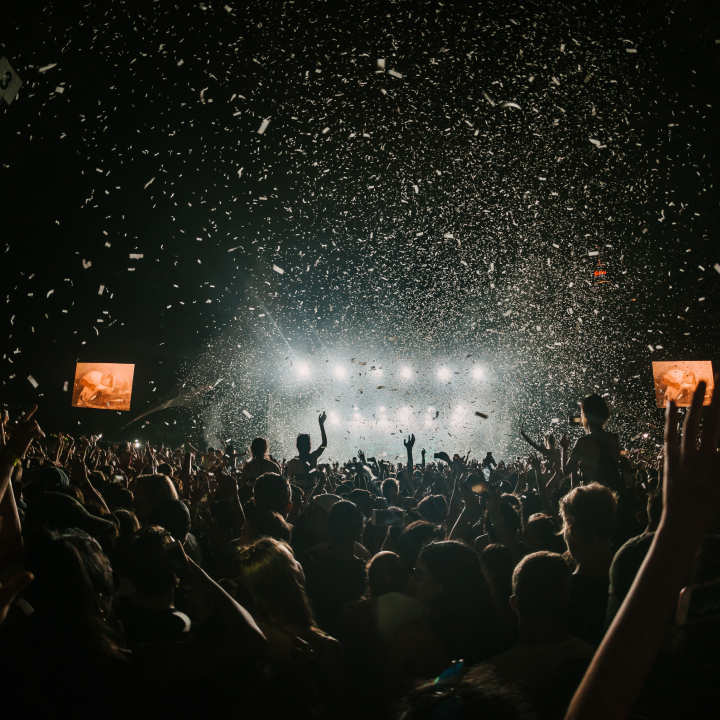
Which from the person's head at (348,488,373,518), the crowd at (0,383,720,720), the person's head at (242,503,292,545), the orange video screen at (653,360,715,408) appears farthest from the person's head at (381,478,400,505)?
the orange video screen at (653,360,715,408)

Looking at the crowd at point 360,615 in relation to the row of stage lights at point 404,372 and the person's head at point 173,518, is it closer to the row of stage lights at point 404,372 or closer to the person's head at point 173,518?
the person's head at point 173,518

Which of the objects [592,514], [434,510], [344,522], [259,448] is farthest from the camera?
[259,448]

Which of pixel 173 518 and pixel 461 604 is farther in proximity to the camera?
pixel 173 518

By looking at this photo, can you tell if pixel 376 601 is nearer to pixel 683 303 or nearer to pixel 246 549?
pixel 246 549

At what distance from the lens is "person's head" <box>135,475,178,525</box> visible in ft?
12.4

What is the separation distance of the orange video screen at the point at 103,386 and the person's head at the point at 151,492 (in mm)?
22536

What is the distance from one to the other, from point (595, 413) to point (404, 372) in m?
40.9

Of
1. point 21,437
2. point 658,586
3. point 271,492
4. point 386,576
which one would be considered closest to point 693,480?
point 658,586

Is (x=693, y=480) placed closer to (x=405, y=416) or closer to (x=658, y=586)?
(x=658, y=586)

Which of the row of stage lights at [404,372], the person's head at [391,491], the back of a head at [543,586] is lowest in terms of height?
the person's head at [391,491]

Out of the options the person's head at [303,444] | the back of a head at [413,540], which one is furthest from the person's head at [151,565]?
the person's head at [303,444]

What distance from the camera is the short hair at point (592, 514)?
8.86ft

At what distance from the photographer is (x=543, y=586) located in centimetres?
195

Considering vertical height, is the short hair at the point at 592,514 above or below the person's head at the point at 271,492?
above
